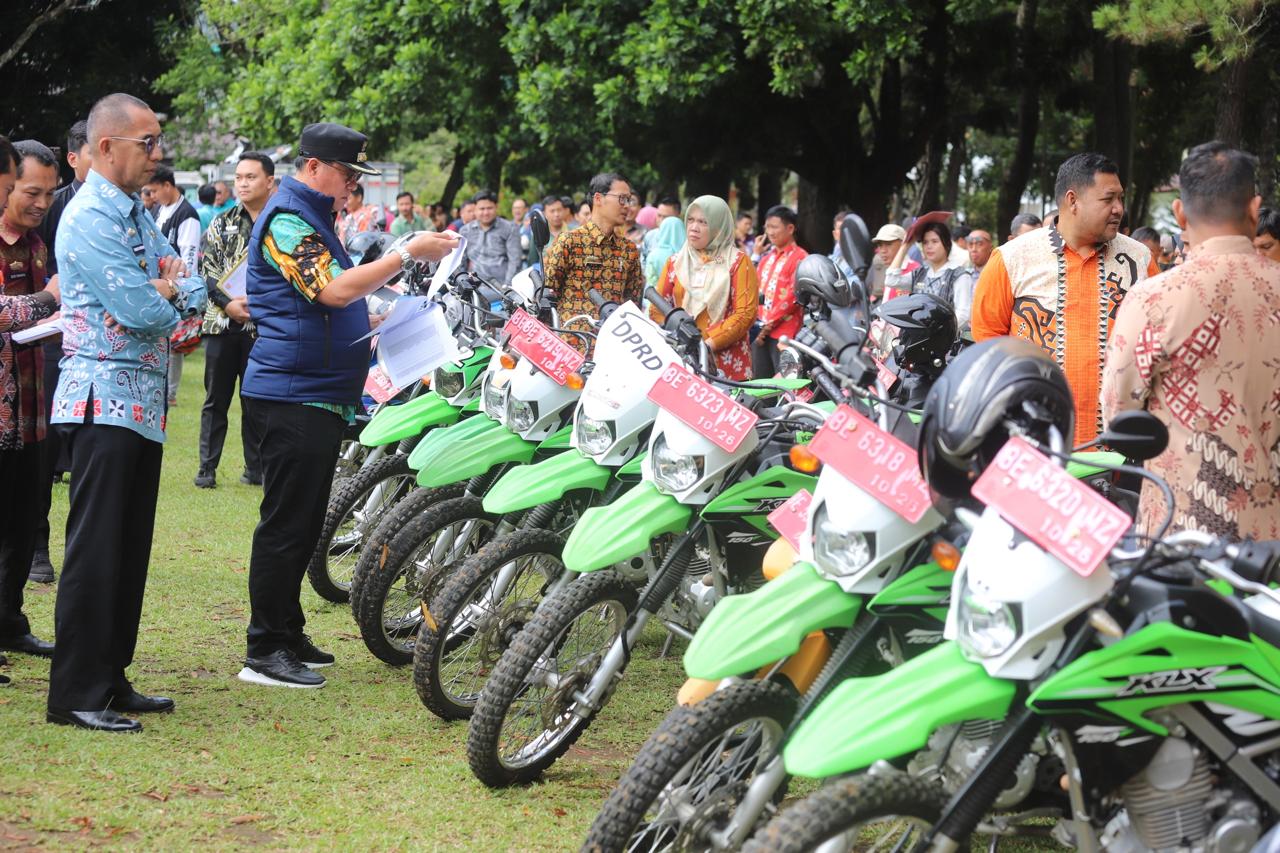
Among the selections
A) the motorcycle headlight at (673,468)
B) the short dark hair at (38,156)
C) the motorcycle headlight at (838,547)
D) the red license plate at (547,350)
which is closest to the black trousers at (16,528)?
the short dark hair at (38,156)

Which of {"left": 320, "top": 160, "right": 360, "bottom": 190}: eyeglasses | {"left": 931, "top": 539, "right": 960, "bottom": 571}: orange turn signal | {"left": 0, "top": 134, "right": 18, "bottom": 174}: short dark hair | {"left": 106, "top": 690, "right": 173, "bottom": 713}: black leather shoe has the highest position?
{"left": 320, "top": 160, "right": 360, "bottom": 190}: eyeglasses

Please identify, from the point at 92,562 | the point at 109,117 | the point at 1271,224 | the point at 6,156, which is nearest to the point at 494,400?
the point at 92,562

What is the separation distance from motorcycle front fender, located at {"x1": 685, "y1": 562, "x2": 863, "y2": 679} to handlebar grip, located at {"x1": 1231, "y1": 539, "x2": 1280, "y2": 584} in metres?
0.84

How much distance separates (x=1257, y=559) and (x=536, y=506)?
2501 mm

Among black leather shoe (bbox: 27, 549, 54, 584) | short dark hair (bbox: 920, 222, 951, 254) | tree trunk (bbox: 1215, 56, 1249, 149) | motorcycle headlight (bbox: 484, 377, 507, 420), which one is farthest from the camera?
tree trunk (bbox: 1215, 56, 1249, 149)

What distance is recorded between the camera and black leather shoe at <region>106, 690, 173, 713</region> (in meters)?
4.84

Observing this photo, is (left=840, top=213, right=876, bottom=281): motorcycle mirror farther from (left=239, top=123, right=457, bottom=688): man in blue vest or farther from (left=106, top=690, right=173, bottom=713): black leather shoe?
(left=106, top=690, right=173, bottom=713): black leather shoe

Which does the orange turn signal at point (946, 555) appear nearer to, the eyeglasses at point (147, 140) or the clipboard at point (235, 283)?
the eyeglasses at point (147, 140)

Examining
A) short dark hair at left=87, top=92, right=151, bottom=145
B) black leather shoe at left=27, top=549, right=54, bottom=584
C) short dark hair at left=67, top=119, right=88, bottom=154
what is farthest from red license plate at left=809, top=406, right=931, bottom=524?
black leather shoe at left=27, top=549, right=54, bottom=584

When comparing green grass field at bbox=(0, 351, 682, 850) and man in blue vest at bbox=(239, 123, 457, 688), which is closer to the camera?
green grass field at bbox=(0, 351, 682, 850)

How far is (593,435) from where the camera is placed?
4684 mm

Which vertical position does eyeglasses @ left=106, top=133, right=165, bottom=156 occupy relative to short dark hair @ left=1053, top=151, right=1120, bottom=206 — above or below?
below

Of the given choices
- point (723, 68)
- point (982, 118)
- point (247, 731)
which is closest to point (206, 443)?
point (247, 731)

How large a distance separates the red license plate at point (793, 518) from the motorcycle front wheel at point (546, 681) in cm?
73
